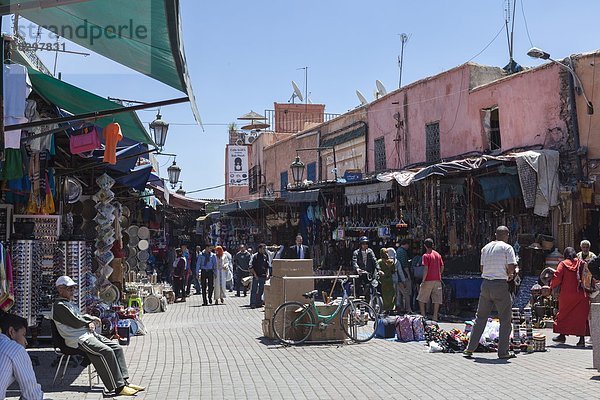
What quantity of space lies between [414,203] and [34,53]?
9.01m

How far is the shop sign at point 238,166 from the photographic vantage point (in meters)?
34.9

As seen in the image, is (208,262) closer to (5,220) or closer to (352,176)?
(352,176)

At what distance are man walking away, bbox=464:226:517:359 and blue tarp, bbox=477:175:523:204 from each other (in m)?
5.23

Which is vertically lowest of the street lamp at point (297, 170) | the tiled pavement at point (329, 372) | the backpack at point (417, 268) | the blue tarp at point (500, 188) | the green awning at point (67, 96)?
the tiled pavement at point (329, 372)


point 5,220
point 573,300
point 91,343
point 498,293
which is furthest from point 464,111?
point 91,343

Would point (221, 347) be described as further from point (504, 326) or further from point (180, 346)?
point (504, 326)

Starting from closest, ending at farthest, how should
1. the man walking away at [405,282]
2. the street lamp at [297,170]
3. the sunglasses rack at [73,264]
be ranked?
the sunglasses rack at [73,264], the man walking away at [405,282], the street lamp at [297,170]

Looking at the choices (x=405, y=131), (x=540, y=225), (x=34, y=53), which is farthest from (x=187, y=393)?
(x=405, y=131)

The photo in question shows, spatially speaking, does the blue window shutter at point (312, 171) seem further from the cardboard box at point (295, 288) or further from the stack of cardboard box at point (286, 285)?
the cardboard box at point (295, 288)

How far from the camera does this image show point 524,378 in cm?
899

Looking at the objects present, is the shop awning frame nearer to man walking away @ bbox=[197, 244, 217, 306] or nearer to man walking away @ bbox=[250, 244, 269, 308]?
man walking away @ bbox=[250, 244, 269, 308]

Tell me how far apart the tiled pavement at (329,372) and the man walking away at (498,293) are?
0.89 ft

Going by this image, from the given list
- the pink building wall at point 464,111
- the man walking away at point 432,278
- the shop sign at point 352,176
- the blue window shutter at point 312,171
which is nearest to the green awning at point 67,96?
the man walking away at point 432,278

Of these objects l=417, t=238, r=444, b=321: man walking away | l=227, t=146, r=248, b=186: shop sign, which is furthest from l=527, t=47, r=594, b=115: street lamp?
l=227, t=146, r=248, b=186: shop sign
